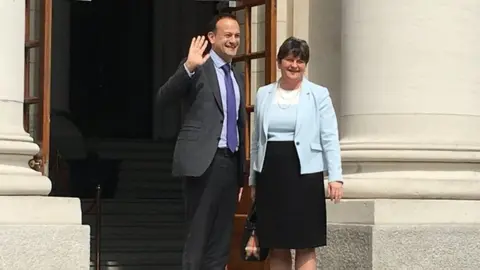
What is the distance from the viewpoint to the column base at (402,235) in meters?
9.32

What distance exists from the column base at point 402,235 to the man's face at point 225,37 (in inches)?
85.3

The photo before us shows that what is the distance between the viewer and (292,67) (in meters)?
7.82

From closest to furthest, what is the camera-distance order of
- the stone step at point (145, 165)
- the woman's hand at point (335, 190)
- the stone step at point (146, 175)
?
1. the woman's hand at point (335, 190)
2. the stone step at point (146, 175)
3. the stone step at point (145, 165)

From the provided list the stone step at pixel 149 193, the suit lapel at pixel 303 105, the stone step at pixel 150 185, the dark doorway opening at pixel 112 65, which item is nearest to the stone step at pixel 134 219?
the stone step at pixel 149 193

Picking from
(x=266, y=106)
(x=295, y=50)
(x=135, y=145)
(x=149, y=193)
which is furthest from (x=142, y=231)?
(x=295, y=50)

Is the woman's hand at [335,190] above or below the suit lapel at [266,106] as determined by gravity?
below

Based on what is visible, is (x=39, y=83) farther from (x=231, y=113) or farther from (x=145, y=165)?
(x=145, y=165)

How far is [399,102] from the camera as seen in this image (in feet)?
32.2

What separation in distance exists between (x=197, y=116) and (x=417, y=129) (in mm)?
2603

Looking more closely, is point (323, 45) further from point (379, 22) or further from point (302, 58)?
point (302, 58)

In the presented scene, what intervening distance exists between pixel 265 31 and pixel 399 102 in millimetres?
1680

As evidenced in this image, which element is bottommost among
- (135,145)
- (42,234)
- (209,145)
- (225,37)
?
(42,234)

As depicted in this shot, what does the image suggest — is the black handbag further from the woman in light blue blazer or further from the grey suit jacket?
the grey suit jacket

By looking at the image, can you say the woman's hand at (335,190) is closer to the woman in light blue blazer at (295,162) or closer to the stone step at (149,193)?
the woman in light blue blazer at (295,162)
